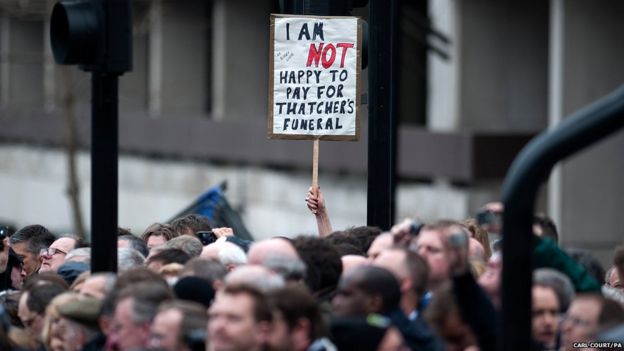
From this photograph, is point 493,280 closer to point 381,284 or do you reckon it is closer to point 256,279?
point 381,284

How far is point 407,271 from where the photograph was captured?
6.38 m

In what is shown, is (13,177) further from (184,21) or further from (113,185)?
(113,185)

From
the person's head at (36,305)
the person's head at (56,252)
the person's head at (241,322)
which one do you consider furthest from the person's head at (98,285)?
the person's head at (56,252)

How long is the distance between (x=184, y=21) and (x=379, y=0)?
85.0 ft

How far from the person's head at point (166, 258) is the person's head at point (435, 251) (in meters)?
1.86

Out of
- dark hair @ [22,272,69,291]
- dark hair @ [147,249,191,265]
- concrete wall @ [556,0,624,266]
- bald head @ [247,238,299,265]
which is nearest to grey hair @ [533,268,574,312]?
bald head @ [247,238,299,265]

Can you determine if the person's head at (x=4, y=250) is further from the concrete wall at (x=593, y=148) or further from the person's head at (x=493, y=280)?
the concrete wall at (x=593, y=148)

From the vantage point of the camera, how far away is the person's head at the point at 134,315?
6.34 meters

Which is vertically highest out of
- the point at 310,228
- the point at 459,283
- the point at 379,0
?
the point at 379,0

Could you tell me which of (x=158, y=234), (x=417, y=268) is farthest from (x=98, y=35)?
(x=158, y=234)

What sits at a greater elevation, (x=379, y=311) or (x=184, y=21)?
(x=184, y=21)

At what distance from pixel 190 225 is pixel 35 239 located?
118 cm

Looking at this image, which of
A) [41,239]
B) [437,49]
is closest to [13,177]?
[437,49]

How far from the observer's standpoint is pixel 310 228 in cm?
2827
